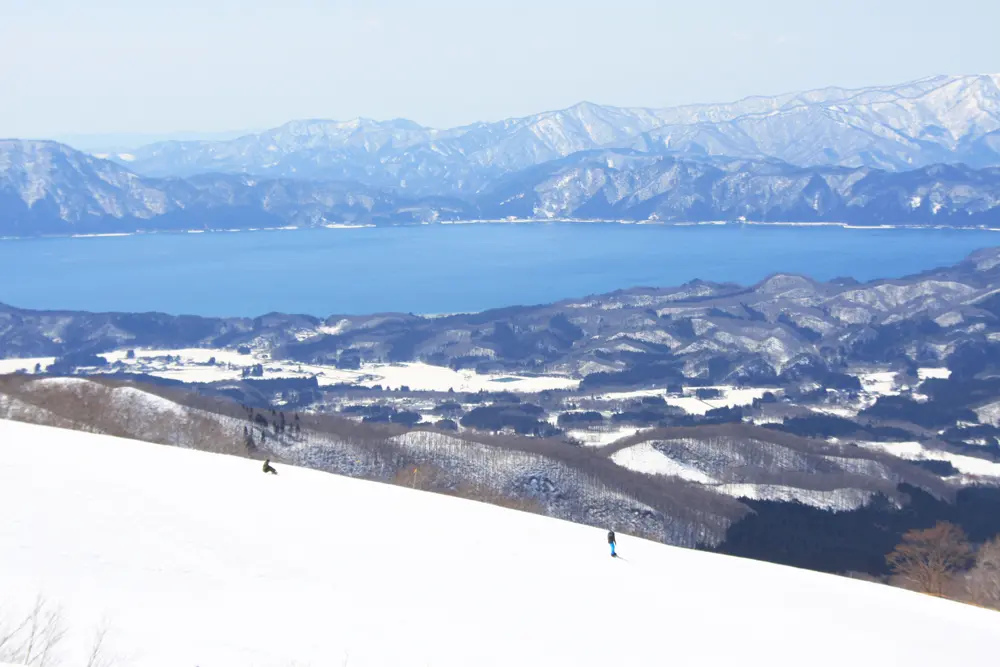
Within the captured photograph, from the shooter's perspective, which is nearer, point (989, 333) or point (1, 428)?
point (1, 428)

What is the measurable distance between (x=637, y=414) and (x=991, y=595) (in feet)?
212

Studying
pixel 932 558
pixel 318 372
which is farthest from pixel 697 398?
pixel 932 558

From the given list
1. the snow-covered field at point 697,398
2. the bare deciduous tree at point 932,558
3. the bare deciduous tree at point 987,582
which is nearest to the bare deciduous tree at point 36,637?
the bare deciduous tree at point 987,582

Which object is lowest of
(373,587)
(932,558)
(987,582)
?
(932,558)

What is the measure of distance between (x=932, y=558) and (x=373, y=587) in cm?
2736

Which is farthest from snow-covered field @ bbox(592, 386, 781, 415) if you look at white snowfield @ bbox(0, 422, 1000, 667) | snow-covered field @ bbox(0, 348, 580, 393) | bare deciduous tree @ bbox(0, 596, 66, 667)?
bare deciduous tree @ bbox(0, 596, 66, 667)

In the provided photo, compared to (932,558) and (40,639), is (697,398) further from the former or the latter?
(40,639)

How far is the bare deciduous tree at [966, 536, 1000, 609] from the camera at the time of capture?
107 ft

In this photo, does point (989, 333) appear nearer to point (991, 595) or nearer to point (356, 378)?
point (356, 378)

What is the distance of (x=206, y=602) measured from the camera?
17188 millimetres

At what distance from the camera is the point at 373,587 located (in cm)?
1956

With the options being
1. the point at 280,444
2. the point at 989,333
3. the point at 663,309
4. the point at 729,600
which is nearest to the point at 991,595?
the point at 729,600

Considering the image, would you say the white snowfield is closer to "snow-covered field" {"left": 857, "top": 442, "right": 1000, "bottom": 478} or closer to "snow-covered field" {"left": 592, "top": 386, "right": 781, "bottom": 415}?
"snow-covered field" {"left": 857, "top": 442, "right": 1000, "bottom": 478}

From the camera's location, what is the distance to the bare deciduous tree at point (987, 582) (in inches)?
1278
